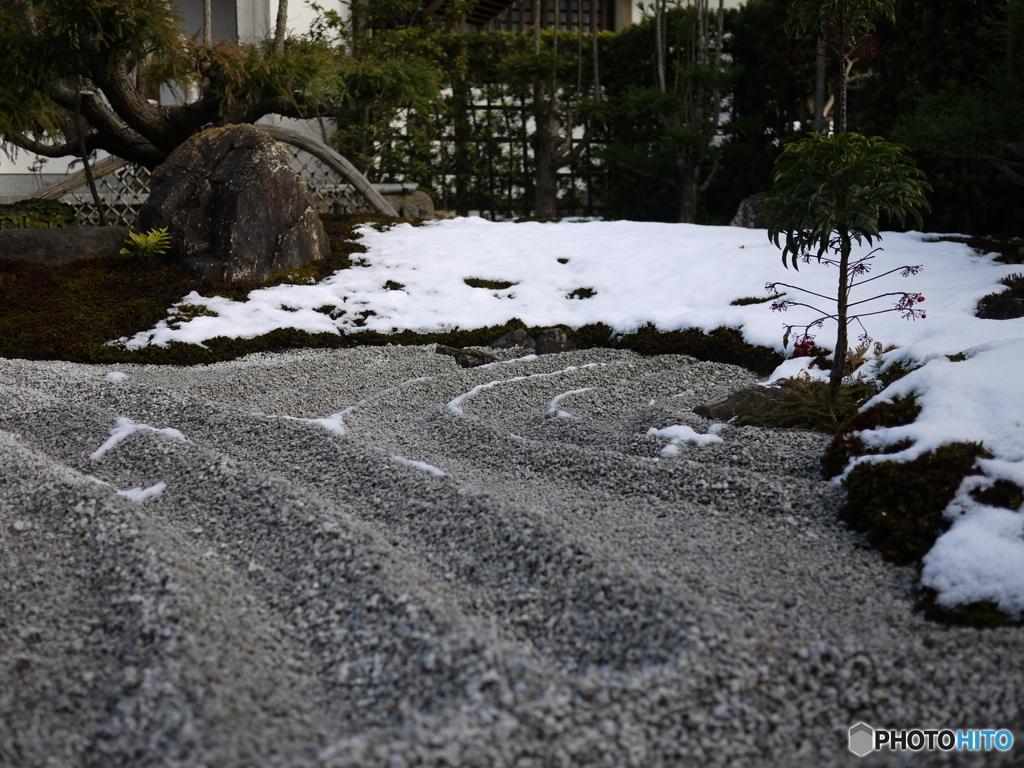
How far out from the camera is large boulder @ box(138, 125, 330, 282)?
6.92 metres

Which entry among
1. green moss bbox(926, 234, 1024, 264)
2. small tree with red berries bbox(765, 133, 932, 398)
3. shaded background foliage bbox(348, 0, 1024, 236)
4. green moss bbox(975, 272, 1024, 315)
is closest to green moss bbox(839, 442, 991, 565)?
small tree with red berries bbox(765, 133, 932, 398)

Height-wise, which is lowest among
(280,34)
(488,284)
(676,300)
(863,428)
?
(863,428)

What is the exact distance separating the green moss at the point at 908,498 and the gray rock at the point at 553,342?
3.05 metres

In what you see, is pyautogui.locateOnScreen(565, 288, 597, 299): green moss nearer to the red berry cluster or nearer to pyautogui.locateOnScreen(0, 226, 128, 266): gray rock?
the red berry cluster

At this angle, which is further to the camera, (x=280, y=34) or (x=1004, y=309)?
(x=280, y=34)

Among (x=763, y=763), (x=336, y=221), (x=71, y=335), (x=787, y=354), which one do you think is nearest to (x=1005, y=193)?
(x=787, y=354)

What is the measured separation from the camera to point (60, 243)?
7.06 metres

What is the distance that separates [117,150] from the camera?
28.8ft

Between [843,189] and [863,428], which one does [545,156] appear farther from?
[863,428]

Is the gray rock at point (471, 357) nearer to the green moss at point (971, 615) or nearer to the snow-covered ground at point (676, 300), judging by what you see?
the snow-covered ground at point (676, 300)

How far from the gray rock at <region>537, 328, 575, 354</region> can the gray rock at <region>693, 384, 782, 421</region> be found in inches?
71.2

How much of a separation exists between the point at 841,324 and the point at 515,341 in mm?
2726

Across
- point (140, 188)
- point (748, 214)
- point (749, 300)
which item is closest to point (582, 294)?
point (749, 300)

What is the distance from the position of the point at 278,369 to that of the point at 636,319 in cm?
285
